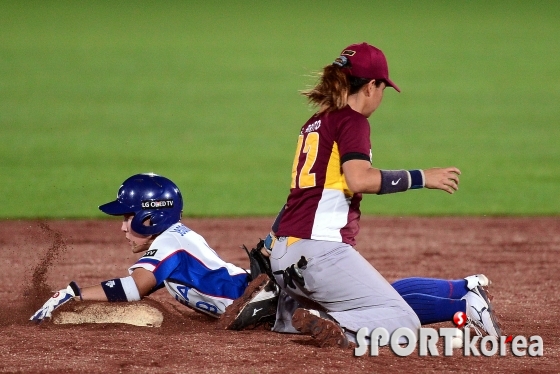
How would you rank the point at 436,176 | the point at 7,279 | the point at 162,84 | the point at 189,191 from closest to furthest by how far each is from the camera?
the point at 436,176 → the point at 7,279 → the point at 189,191 → the point at 162,84

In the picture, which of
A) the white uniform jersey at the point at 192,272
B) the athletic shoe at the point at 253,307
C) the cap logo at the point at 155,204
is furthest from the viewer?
the cap logo at the point at 155,204

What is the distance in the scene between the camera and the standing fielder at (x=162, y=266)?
17.9 ft

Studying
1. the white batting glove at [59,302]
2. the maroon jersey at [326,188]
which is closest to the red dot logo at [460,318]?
the maroon jersey at [326,188]

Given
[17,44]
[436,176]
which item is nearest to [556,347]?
[436,176]

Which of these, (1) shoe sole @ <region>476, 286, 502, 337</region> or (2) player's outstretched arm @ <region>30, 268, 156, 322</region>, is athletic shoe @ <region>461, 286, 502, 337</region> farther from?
(2) player's outstretched arm @ <region>30, 268, 156, 322</region>

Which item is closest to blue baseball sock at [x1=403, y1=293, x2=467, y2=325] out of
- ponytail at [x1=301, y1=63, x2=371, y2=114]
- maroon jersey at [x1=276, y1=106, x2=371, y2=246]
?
maroon jersey at [x1=276, y1=106, x2=371, y2=246]

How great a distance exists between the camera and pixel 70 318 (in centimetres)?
551

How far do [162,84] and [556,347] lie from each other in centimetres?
1736

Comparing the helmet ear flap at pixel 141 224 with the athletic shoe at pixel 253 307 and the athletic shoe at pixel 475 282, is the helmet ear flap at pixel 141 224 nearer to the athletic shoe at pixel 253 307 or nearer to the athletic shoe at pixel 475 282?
the athletic shoe at pixel 253 307

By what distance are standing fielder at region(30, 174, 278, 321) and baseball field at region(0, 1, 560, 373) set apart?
0.65ft

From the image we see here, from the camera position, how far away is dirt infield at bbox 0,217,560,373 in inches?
180

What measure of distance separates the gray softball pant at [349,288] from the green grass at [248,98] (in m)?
1.58

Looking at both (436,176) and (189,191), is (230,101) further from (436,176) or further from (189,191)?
(436,176)

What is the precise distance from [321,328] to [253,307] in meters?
0.68
